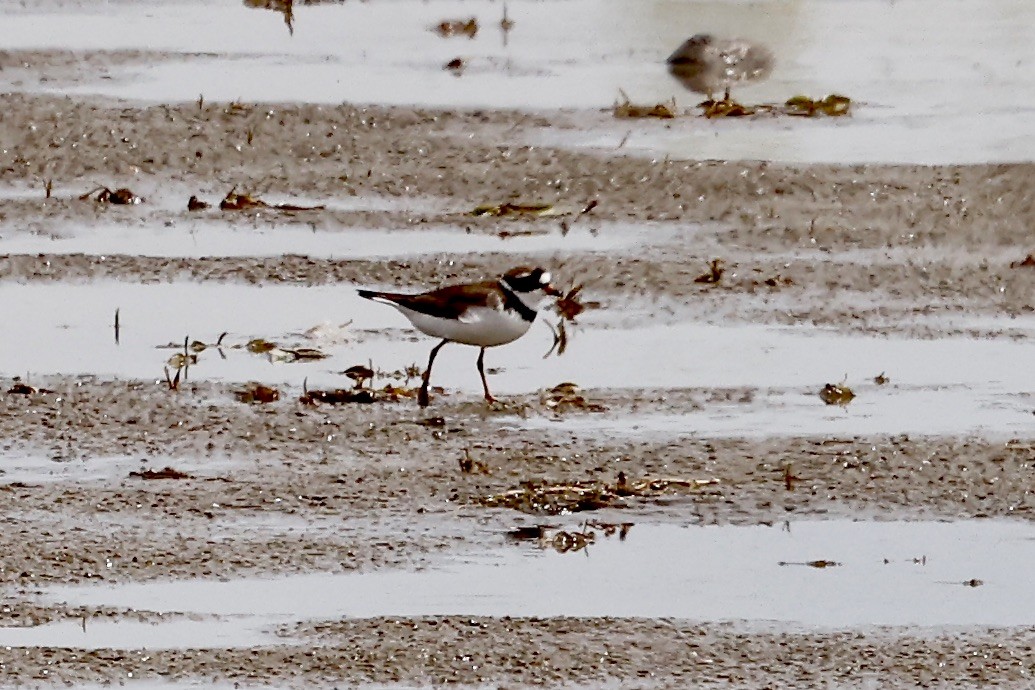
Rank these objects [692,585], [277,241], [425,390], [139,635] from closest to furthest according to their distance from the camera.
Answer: [139,635] → [692,585] → [425,390] → [277,241]

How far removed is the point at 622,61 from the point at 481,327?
25.2 ft

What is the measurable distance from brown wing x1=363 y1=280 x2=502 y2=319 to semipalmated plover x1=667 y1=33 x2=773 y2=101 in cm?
679

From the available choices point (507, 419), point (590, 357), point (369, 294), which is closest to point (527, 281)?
point (590, 357)

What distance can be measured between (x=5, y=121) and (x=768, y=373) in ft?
19.8

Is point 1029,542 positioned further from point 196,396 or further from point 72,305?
point 72,305

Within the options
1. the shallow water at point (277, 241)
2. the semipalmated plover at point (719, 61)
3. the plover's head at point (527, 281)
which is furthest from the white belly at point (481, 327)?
the semipalmated plover at point (719, 61)

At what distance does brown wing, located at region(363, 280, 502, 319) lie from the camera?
1057cm

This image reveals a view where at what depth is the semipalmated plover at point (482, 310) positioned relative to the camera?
10555 millimetres

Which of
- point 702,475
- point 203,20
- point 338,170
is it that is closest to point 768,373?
point 702,475

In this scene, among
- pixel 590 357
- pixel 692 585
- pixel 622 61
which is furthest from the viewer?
pixel 622 61

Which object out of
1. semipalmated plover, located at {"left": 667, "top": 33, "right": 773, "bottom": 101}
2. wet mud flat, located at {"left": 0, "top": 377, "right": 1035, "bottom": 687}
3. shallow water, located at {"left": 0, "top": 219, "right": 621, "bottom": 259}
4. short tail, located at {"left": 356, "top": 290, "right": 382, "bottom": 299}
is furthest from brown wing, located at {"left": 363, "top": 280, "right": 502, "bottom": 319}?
semipalmated plover, located at {"left": 667, "top": 33, "right": 773, "bottom": 101}

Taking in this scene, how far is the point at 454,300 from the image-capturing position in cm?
1061

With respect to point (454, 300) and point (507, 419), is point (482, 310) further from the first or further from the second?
point (507, 419)

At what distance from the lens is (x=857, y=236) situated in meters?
13.1
